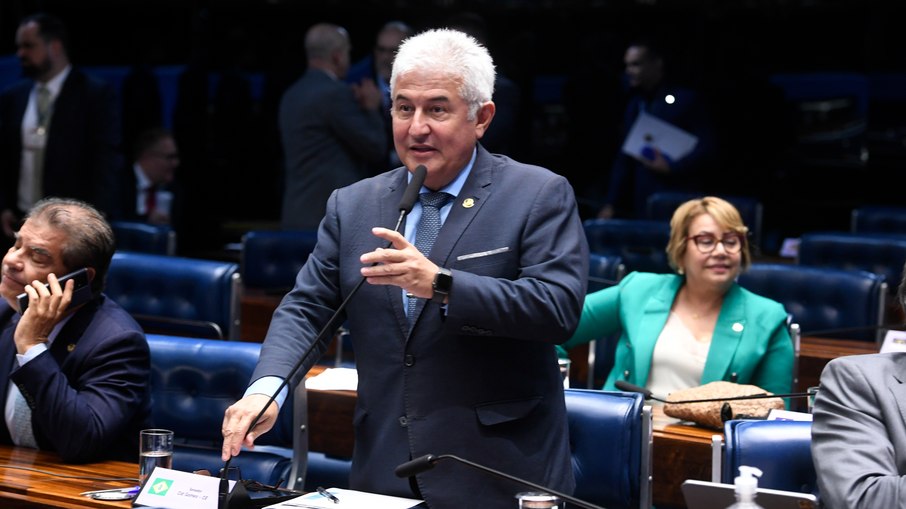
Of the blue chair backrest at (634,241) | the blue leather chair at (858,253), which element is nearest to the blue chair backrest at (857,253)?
the blue leather chair at (858,253)

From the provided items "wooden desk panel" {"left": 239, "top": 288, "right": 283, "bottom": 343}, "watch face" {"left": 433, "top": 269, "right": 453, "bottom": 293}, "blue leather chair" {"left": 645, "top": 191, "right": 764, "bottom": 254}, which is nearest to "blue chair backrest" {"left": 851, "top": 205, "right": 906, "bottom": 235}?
"blue leather chair" {"left": 645, "top": 191, "right": 764, "bottom": 254}

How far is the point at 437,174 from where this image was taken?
2.63 m

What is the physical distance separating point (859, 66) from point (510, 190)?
27.6 ft

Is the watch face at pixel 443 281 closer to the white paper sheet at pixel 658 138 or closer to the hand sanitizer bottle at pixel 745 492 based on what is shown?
the hand sanitizer bottle at pixel 745 492

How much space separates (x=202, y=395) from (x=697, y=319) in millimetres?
1696

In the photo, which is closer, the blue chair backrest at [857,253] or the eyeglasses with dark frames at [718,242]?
the eyeglasses with dark frames at [718,242]

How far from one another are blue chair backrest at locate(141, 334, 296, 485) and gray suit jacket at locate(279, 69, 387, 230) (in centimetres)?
299

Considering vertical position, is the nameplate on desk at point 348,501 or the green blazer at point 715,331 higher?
the green blazer at point 715,331

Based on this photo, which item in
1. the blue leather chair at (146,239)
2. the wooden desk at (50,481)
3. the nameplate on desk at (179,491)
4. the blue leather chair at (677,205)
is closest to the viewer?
the nameplate on desk at (179,491)

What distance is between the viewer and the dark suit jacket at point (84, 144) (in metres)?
6.80

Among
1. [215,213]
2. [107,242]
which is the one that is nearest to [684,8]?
[215,213]

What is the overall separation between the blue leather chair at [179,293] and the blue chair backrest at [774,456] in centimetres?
254

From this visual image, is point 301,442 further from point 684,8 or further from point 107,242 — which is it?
point 684,8

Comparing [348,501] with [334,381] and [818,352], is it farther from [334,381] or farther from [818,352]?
[818,352]
